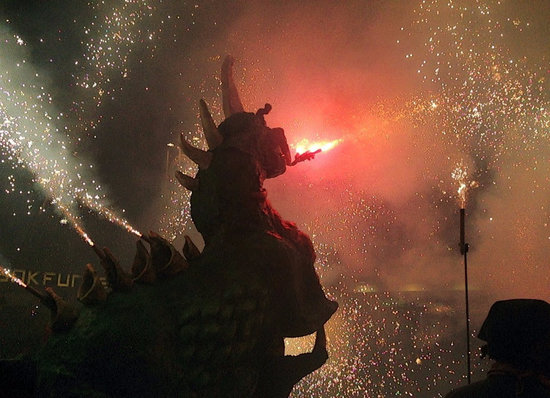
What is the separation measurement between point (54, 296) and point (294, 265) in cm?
147

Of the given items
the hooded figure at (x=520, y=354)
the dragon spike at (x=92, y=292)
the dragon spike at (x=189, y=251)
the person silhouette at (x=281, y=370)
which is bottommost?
the person silhouette at (x=281, y=370)

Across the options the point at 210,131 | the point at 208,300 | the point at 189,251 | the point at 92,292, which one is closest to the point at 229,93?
the point at 210,131

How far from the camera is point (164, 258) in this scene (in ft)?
9.73

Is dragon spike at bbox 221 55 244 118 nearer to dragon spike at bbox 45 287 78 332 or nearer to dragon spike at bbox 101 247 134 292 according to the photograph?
dragon spike at bbox 101 247 134 292

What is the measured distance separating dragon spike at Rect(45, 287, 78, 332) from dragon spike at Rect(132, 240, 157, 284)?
387mm

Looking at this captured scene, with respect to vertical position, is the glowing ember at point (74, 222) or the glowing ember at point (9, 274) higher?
the glowing ember at point (74, 222)

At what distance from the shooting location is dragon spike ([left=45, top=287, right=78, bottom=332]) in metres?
2.63

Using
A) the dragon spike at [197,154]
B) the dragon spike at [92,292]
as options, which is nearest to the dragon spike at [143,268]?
the dragon spike at [92,292]

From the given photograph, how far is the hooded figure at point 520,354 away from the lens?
2.08 m

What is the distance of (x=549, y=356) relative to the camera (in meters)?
2.10

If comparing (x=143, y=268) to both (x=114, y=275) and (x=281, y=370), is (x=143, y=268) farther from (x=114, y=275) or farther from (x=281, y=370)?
(x=281, y=370)

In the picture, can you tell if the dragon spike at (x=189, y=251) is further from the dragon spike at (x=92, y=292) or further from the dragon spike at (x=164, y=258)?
the dragon spike at (x=92, y=292)

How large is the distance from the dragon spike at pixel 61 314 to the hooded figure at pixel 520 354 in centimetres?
202

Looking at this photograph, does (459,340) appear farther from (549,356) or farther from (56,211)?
(549,356)
